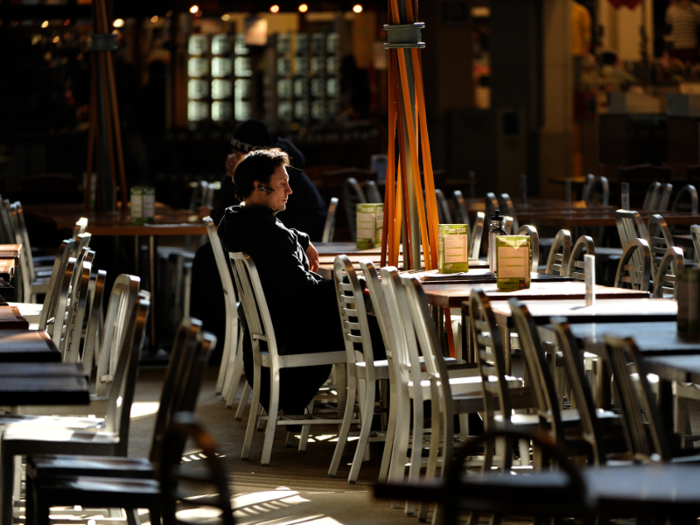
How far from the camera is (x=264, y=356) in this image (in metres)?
4.56

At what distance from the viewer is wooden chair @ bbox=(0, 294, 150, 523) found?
2693mm

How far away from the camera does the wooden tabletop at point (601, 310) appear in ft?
10.8

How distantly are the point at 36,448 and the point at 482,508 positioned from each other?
1402mm

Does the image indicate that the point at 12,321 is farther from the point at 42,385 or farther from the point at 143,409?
the point at 143,409

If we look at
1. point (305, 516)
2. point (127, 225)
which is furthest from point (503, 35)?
point (305, 516)

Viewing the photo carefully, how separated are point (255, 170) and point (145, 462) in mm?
2186

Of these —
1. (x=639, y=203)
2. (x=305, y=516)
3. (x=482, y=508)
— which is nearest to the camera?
(x=482, y=508)

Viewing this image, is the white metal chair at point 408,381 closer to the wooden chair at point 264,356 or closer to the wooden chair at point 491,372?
the wooden chair at point 491,372

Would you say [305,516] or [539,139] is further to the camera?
[539,139]

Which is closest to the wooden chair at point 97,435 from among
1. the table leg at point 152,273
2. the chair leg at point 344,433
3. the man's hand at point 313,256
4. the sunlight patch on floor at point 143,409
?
the chair leg at point 344,433

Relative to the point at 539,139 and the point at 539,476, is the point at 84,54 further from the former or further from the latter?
the point at 539,476

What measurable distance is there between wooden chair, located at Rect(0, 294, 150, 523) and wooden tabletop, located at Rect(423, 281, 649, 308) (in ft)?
4.10

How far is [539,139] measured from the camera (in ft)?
50.8

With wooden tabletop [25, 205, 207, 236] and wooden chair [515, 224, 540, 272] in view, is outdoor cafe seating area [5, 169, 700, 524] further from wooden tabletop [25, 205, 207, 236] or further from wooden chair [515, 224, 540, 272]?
wooden tabletop [25, 205, 207, 236]
